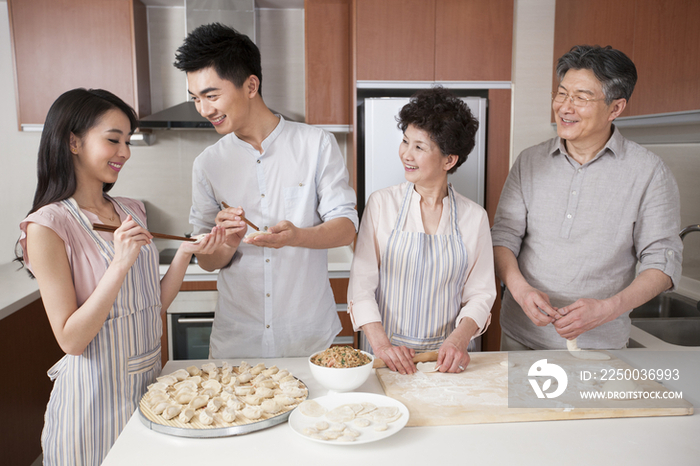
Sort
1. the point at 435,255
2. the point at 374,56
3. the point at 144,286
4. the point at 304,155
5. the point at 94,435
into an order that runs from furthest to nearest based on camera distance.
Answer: the point at 374,56, the point at 304,155, the point at 435,255, the point at 144,286, the point at 94,435

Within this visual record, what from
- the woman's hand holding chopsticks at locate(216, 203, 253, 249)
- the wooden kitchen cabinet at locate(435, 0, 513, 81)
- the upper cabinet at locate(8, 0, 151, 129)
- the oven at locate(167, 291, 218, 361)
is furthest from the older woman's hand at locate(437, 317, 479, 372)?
the upper cabinet at locate(8, 0, 151, 129)

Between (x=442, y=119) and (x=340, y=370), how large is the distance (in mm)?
856

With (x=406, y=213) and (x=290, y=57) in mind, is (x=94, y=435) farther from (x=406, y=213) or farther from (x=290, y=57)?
(x=290, y=57)

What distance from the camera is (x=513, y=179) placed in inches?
73.2

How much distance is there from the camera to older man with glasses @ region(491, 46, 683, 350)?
63.3 inches

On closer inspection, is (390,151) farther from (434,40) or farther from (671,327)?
(671,327)

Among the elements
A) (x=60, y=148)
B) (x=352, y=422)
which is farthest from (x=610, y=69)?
(x=60, y=148)

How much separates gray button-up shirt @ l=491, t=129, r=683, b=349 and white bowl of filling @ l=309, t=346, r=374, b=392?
794mm

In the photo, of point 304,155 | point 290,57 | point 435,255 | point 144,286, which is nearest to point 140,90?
point 290,57

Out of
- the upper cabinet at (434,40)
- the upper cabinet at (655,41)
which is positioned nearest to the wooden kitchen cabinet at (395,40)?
the upper cabinet at (434,40)

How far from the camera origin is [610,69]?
161cm

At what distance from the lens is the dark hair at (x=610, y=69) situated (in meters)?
1.61

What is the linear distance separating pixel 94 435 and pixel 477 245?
1173 mm

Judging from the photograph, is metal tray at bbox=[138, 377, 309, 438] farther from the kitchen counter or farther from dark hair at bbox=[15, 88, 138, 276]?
dark hair at bbox=[15, 88, 138, 276]
